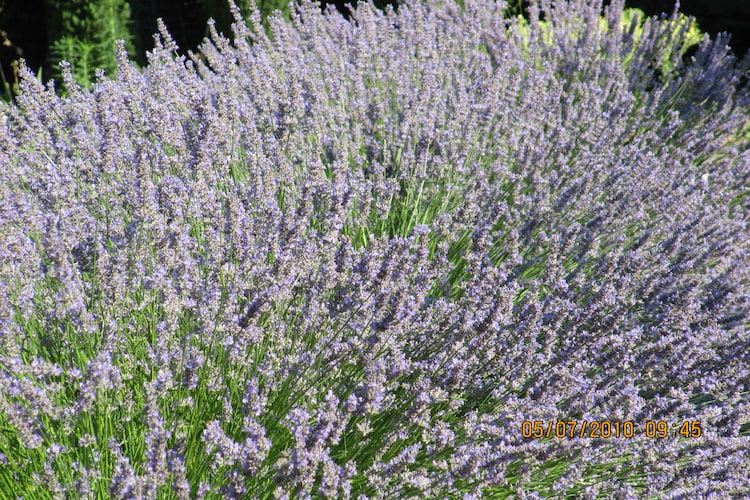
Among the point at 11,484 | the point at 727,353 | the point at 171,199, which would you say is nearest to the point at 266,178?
the point at 171,199

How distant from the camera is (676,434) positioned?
1.90 m

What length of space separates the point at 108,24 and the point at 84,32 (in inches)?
8.4

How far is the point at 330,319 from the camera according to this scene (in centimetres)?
201

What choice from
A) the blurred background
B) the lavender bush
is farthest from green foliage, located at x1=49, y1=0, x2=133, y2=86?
the lavender bush

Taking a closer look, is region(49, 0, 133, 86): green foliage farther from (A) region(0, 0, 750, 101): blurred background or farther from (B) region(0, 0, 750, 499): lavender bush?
(B) region(0, 0, 750, 499): lavender bush

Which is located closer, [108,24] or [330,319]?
[330,319]

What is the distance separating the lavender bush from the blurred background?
2976 mm

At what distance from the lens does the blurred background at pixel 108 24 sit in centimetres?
567

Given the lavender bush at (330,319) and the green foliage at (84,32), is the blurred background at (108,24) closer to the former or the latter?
the green foliage at (84,32)

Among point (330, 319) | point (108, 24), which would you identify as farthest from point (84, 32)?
point (330, 319)

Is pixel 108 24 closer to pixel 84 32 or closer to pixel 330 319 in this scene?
pixel 84 32

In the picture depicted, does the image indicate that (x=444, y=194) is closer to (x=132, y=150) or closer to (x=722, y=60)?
(x=132, y=150)

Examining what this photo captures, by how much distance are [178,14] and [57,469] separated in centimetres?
621

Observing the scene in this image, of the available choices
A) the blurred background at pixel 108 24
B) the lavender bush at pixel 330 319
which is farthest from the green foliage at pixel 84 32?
the lavender bush at pixel 330 319
